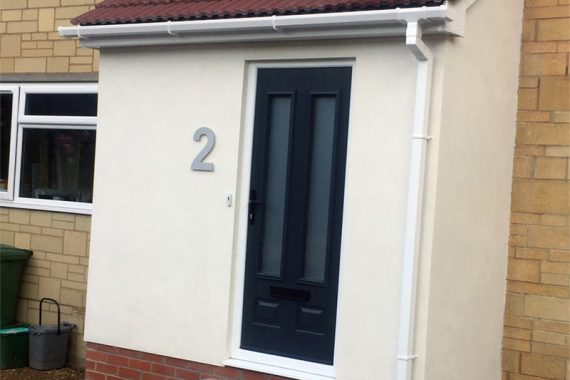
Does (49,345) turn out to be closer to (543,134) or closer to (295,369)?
(295,369)

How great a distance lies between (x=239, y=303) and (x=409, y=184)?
1713 millimetres

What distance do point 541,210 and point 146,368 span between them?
10.6 ft

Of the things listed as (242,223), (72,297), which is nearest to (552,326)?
(242,223)

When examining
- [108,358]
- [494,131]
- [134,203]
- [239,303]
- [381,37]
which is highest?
[381,37]

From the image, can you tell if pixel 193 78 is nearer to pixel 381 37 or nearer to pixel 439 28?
pixel 381 37

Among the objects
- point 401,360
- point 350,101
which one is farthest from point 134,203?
point 401,360

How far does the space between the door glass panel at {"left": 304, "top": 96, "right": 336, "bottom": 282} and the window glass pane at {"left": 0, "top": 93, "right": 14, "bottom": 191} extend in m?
4.71

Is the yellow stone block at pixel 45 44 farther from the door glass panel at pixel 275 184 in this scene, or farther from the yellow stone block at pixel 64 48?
the door glass panel at pixel 275 184

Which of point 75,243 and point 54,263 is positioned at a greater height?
point 75,243

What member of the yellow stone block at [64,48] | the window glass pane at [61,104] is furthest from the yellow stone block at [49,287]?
the yellow stone block at [64,48]

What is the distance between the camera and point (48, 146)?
10289 mm

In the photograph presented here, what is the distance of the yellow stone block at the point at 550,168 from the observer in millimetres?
6965

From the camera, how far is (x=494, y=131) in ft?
22.8

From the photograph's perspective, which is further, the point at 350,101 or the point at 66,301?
the point at 66,301
